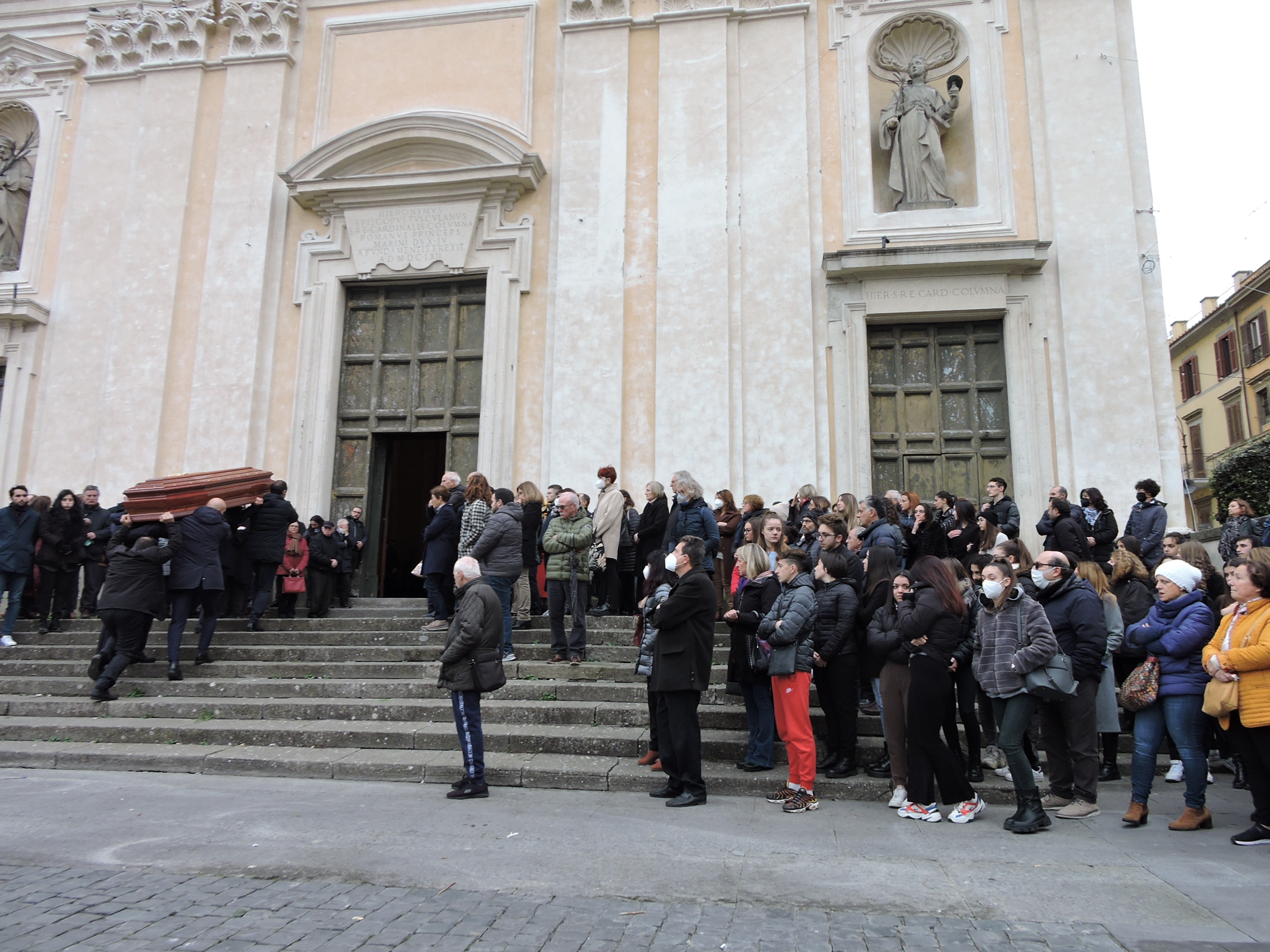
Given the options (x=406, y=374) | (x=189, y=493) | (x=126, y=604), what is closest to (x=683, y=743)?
(x=126, y=604)

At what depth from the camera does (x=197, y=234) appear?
14.5m

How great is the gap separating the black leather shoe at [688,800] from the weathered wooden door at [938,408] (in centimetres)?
708

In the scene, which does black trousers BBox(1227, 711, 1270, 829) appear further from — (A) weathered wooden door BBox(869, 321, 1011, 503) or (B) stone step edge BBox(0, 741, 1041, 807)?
(A) weathered wooden door BBox(869, 321, 1011, 503)

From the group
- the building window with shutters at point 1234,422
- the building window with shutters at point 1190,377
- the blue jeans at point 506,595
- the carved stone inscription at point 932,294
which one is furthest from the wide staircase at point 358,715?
the building window with shutters at point 1190,377

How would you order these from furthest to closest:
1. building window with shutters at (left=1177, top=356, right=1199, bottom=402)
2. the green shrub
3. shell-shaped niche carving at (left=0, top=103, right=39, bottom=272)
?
building window with shutters at (left=1177, top=356, right=1199, bottom=402)
shell-shaped niche carving at (left=0, top=103, right=39, bottom=272)
the green shrub

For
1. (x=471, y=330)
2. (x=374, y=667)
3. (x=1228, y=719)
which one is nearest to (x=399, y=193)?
(x=471, y=330)

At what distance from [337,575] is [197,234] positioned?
644cm

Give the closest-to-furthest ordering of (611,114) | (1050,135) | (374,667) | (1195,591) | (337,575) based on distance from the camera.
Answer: (1195,591)
(374,667)
(337,575)
(1050,135)
(611,114)

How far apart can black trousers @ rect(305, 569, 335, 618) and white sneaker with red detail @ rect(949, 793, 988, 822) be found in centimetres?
769

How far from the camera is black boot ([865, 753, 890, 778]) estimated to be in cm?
669

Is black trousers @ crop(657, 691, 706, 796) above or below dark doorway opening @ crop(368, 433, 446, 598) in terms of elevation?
below

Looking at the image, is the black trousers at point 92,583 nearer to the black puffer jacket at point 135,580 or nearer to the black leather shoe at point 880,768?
the black puffer jacket at point 135,580

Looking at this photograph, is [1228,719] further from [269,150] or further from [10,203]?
[10,203]

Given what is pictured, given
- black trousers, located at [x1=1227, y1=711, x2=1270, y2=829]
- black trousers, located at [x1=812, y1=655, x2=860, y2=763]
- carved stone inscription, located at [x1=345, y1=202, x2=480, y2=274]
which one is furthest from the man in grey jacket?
carved stone inscription, located at [x1=345, y1=202, x2=480, y2=274]
